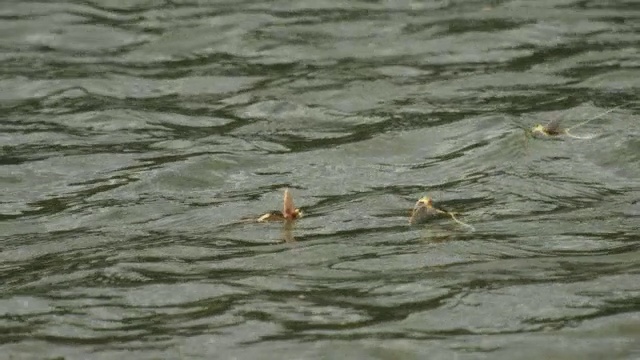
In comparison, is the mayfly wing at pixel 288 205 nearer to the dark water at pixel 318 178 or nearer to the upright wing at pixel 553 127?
the dark water at pixel 318 178

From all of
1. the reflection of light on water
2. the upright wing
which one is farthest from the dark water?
the upright wing

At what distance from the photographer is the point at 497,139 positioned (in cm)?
634

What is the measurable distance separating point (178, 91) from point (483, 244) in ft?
9.91

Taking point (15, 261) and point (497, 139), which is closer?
point (15, 261)

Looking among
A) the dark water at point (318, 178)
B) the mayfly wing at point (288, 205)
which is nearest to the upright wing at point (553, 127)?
the dark water at point (318, 178)

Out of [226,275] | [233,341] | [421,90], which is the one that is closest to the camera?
[233,341]

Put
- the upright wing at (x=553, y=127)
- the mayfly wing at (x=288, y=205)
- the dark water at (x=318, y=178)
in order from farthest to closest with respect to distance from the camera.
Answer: the upright wing at (x=553, y=127) < the mayfly wing at (x=288, y=205) < the dark water at (x=318, y=178)

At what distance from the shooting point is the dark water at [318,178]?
163 inches

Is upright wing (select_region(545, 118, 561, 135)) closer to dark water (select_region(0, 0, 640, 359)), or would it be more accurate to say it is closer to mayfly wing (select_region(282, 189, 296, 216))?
dark water (select_region(0, 0, 640, 359))

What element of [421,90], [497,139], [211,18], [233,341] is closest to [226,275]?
[233,341]

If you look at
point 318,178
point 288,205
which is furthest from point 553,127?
point 288,205

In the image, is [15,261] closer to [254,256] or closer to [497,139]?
[254,256]

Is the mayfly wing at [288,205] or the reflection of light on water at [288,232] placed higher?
the mayfly wing at [288,205]

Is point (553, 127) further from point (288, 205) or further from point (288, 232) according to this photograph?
point (288, 232)
